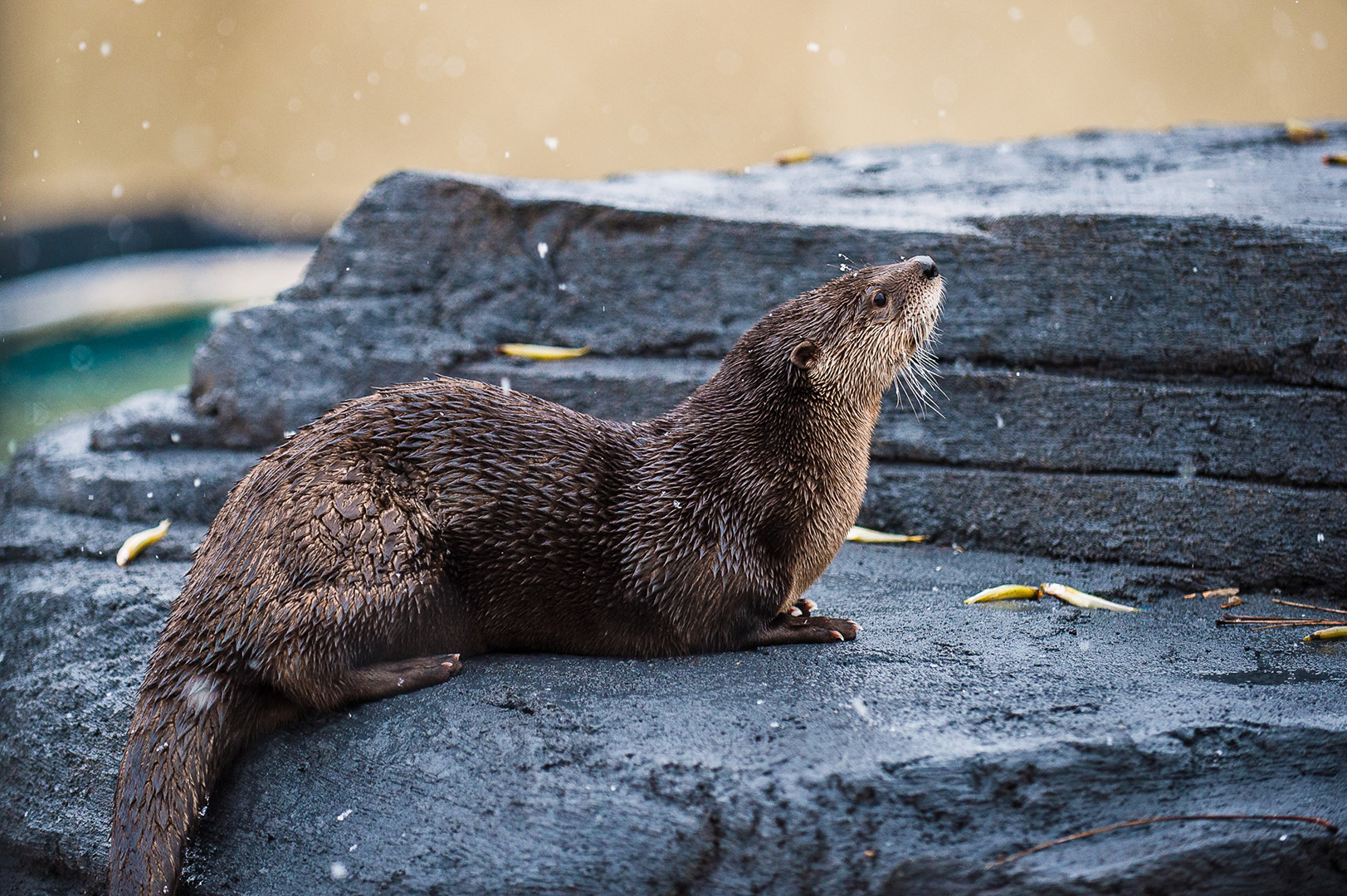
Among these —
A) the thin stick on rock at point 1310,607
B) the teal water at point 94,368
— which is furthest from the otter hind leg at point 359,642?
the teal water at point 94,368

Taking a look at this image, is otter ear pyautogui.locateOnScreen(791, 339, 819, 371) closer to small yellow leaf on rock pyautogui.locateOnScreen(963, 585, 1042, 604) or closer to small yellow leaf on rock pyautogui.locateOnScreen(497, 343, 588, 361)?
small yellow leaf on rock pyautogui.locateOnScreen(963, 585, 1042, 604)

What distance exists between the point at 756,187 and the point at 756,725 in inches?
118

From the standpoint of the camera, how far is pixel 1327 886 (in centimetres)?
186

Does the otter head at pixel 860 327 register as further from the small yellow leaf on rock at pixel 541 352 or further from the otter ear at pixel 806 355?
the small yellow leaf on rock at pixel 541 352

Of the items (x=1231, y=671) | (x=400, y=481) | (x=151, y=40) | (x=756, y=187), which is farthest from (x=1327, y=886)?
(x=151, y=40)

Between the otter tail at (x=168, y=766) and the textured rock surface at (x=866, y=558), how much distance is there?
4.8 inches

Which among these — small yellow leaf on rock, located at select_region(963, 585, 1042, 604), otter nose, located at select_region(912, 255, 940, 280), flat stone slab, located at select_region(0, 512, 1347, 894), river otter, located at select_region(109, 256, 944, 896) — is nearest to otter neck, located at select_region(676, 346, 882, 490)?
river otter, located at select_region(109, 256, 944, 896)

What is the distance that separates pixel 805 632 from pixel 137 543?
7.55 feet

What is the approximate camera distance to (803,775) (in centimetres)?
188

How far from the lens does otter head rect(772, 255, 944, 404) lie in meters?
2.47

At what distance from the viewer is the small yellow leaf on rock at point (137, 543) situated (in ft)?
11.1

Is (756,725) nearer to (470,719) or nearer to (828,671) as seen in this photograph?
(828,671)

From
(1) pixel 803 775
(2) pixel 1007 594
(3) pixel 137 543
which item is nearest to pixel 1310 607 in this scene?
(2) pixel 1007 594

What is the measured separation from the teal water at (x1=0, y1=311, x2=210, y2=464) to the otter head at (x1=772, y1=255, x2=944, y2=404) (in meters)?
7.86
